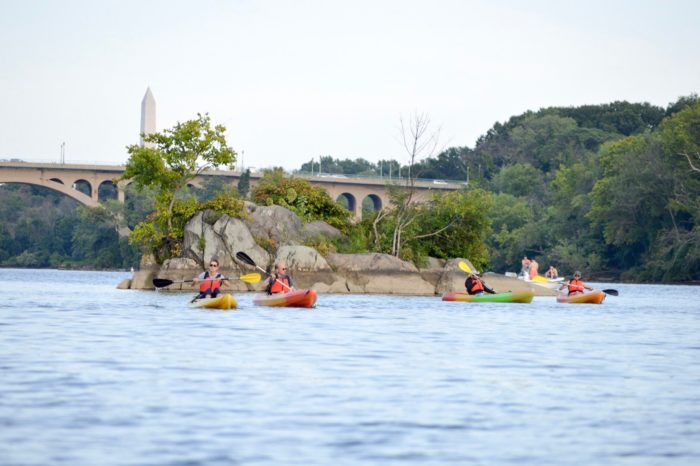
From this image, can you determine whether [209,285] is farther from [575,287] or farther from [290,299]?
[575,287]

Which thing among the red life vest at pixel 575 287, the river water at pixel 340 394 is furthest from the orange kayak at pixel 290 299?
the red life vest at pixel 575 287

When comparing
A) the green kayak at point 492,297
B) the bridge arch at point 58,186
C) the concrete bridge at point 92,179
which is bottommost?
the green kayak at point 492,297

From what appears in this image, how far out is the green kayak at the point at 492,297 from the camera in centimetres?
3953

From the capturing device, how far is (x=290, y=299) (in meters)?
33.3

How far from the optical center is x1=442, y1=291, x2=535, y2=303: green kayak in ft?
130

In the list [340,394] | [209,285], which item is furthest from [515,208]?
[340,394]

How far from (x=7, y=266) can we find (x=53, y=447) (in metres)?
117

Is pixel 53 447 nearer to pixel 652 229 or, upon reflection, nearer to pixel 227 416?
pixel 227 416

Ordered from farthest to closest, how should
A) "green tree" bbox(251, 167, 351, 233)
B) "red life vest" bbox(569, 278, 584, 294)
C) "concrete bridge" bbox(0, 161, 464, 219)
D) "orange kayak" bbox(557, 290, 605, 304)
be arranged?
"concrete bridge" bbox(0, 161, 464, 219), "green tree" bbox(251, 167, 351, 233), "red life vest" bbox(569, 278, 584, 294), "orange kayak" bbox(557, 290, 605, 304)

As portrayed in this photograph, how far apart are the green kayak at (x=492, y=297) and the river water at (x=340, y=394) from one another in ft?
36.9

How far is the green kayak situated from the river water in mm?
11238

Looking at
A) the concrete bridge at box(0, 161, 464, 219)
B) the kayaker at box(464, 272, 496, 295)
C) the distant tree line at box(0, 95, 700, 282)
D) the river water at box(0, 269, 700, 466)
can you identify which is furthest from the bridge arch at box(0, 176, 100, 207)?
the river water at box(0, 269, 700, 466)

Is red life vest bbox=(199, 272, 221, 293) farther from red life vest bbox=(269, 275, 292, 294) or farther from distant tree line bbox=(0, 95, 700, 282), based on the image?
distant tree line bbox=(0, 95, 700, 282)

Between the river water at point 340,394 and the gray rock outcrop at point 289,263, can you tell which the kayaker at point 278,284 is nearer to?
the river water at point 340,394
